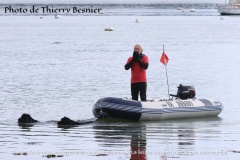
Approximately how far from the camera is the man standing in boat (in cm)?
2306

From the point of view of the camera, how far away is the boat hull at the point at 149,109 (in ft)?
74.8

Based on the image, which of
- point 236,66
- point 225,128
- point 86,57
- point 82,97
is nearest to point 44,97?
point 82,97

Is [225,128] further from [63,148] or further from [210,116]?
[63,148]

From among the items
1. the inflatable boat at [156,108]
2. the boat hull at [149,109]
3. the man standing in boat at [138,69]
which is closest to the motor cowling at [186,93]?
the inflatable boat at [156,108]

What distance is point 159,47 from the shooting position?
68.0m

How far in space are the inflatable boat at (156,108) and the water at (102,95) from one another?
21cm

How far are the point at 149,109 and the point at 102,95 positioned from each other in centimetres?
916

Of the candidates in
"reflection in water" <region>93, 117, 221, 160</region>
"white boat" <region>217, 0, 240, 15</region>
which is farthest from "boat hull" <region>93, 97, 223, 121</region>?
"white boat" <region>217, 0, 240, 15</region>

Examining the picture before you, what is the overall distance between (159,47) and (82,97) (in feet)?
123

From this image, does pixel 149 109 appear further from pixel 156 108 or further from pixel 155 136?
pixel 155 136

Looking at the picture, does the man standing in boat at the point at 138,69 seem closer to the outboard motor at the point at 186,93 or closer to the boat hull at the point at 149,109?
the boat hull at the point at 149,109

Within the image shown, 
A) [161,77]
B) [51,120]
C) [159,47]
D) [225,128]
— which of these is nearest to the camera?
[225,128]

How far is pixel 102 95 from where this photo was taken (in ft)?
105

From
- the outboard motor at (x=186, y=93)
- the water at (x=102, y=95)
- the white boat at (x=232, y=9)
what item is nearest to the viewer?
the water at (x=102, y=95)
